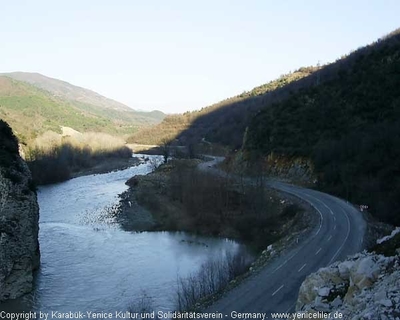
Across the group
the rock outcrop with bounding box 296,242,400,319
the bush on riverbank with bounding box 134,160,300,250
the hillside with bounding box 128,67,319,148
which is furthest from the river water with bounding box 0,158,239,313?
the hillside with bounding box 128,67,319,148

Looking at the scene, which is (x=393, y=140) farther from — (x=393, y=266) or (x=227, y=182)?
(x=393, y=266)

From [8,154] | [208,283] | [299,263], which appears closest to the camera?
[208,283]

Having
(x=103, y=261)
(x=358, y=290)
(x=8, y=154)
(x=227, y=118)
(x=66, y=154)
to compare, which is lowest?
(x=103, y=261)

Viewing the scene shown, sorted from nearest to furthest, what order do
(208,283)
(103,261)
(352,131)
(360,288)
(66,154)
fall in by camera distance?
(360,288), (208,283), (103,261), (352,131), (66,154)

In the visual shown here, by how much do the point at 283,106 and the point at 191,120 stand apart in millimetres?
104594

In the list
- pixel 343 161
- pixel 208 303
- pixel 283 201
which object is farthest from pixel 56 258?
pixel 343 161

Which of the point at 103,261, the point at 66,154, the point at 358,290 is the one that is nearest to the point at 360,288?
the point at 358,290

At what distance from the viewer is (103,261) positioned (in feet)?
105

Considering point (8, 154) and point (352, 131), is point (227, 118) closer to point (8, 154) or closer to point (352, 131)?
point (352, 131)

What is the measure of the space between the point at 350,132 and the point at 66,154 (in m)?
78.0

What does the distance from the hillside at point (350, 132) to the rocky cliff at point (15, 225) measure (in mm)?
26502

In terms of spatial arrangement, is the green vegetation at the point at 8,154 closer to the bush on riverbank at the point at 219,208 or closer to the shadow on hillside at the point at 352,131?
the bush on riverbank at the point at 219,208

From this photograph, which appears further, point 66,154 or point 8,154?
point 66,154

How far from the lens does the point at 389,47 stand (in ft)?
199
